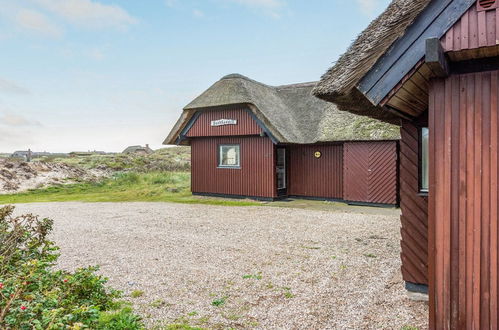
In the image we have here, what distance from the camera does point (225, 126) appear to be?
13.9m

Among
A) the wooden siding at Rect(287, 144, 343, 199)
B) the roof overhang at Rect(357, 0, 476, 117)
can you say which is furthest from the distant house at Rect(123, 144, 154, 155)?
the roof overhang at Rect(357, 0, 476, 117)

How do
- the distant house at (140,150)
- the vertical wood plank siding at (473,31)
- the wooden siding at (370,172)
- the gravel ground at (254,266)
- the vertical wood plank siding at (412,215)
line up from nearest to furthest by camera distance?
the vertical wood plank siding at (473,31)
the gravel ground at (254,266)
the vertical wood plank siding at (412,215)
the wooden siding at (370,172)
the distant house at (140,150)

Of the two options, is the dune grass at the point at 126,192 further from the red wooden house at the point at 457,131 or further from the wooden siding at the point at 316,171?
the red wooden house at the point at 457,131

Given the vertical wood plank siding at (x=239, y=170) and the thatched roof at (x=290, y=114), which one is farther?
the vertical wood plank siding at (x=239, y=170)

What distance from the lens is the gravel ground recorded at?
3734 millimetres

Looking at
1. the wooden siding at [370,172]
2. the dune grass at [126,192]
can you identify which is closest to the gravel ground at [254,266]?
the wooden siding at [370,172]

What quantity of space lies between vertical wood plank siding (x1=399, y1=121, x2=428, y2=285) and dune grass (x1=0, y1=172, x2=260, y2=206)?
8705 mm

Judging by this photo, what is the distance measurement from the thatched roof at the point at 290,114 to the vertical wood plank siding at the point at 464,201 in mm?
8990

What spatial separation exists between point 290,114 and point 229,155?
3.25 meters

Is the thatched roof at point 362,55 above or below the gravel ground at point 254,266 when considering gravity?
above

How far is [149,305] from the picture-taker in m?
3.97

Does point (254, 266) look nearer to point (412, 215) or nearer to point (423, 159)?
point (412, 215)

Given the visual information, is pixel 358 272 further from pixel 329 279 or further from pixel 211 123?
pixel 211 123

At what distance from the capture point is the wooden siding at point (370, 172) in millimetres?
11531
